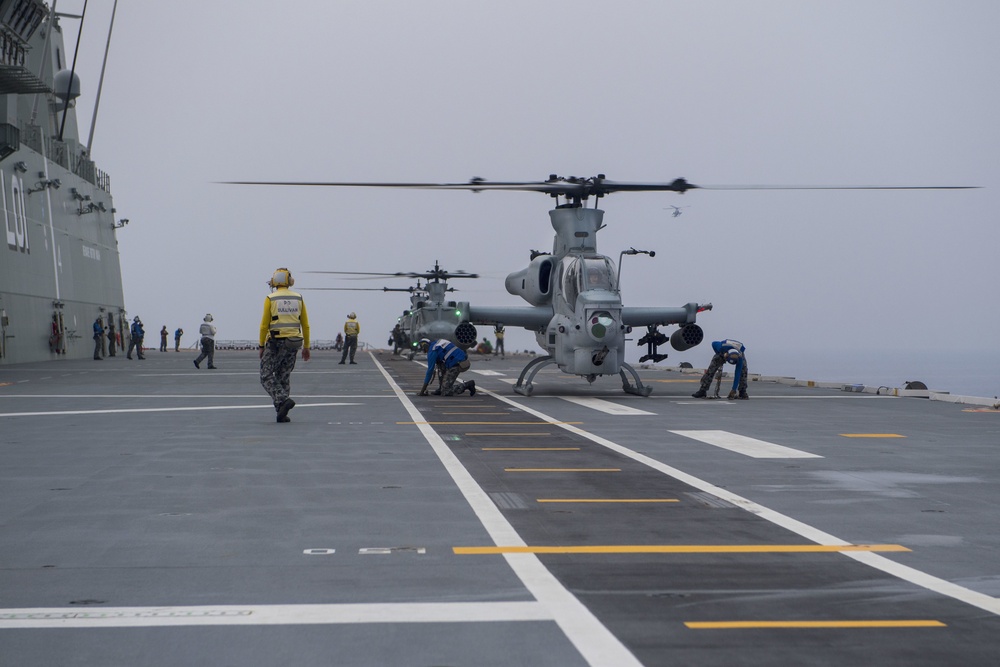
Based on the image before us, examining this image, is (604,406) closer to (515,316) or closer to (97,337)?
(515,316)

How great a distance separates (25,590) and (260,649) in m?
1.82

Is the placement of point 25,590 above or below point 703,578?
above

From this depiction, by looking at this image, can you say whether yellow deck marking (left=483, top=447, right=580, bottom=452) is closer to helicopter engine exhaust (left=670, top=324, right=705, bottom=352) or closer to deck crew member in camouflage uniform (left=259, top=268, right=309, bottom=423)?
deck crew member in camouflage uniform (left=259, top=268, right=309, bottom=423)

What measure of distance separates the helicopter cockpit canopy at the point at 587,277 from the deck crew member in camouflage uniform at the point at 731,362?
251 cm

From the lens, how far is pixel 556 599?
538 cm

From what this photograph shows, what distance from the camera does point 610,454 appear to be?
12055 millimetres

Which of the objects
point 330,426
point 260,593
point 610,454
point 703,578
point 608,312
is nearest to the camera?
point 260,593

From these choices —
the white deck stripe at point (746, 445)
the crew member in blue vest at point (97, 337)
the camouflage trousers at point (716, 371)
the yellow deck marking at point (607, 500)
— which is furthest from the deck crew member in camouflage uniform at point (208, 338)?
the yellow deck marking at point (607, 500)

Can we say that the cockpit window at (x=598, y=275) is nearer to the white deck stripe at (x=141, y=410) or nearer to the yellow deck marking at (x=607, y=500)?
the white deck stripe at (x=141, y=410)

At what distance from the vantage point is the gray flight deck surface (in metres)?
4.67

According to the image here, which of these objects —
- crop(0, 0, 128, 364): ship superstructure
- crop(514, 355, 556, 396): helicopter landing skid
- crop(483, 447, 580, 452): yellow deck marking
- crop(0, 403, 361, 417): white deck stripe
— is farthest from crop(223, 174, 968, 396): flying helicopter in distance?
crop(0, 0, 128, 364): ship superstructure

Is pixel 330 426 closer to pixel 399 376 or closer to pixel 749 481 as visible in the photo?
pixel 749 481

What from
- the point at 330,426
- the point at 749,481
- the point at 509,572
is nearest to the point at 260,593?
the point at 509,572

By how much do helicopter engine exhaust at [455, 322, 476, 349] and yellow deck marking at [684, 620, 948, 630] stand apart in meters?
17.6
